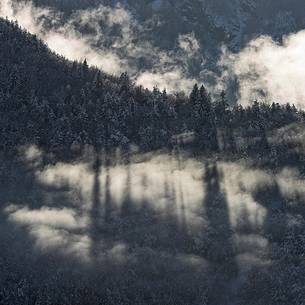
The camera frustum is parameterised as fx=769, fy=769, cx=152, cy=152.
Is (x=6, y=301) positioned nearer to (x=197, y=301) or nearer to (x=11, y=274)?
(x=11, y=274)

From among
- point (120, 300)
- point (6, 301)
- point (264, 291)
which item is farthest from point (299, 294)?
point (6, 301)

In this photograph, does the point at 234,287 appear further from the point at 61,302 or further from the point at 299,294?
the point at 61,302

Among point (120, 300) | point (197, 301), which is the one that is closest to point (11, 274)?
point (120, 300)

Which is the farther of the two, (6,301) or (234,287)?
(234,287)

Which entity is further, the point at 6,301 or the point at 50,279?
the point at 50,279

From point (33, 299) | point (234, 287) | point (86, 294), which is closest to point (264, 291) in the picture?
point (234, 287)

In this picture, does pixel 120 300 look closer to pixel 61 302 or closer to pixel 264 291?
pixel 61 302

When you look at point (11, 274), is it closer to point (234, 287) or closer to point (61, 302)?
point (61, 302)

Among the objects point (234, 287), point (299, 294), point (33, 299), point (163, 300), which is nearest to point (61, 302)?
point (33, 299)
